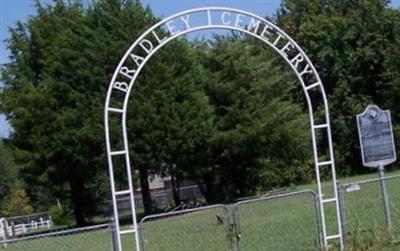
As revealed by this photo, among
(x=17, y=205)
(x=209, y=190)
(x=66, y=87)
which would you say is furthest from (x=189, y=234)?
(x=17, y=205)

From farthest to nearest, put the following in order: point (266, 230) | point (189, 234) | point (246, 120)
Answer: point (246, 120)
point (189, 234)
point (266, 230)

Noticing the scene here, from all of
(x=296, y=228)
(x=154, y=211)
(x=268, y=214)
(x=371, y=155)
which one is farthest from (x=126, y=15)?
(x=371, y=155)

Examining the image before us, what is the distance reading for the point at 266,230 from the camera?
19250 millimetres

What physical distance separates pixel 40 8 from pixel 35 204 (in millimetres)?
37186

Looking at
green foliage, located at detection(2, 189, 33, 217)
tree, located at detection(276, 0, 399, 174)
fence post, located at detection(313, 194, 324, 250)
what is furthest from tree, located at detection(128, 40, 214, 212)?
green foliage, located at detection(2, 189, 33, 217)

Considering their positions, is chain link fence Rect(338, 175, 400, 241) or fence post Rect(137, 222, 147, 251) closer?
fence post Rect(137, 222, 147, 251)

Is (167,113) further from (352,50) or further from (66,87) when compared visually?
(352,50)

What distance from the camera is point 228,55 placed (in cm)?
5028

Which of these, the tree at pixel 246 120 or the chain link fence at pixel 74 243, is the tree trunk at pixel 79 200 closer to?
the tree at pixel 246 120

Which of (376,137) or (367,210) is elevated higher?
(376,137)

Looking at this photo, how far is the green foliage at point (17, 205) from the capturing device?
76000 millimetres

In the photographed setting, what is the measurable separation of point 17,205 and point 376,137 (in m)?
65.7

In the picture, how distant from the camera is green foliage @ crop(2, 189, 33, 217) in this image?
249 feet

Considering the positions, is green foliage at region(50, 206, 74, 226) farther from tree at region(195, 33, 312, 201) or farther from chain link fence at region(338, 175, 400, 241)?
Result: chain link fence at region(338, 175, 400, 241)
